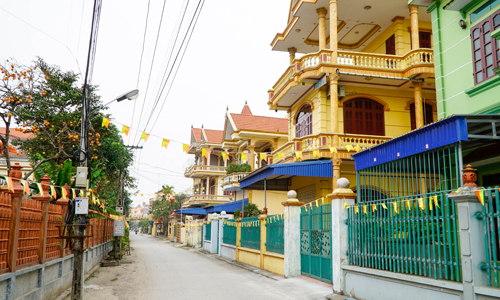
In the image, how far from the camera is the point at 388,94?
62.9 feet

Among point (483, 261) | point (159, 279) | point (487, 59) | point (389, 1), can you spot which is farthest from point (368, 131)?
point (483, 261)

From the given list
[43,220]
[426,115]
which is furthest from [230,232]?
[43,220]

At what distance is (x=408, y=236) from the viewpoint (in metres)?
7.07

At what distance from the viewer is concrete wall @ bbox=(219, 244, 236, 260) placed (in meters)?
20.0

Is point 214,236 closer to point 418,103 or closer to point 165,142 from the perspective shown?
point 165,142

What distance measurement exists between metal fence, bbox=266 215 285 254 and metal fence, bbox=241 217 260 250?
118 centimetres

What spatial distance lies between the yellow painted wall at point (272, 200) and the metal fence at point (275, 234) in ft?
36.2

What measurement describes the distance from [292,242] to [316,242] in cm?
136

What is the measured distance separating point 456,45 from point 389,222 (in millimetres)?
5755

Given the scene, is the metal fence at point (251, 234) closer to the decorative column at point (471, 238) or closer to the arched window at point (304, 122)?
the arched window at point (304, 122)

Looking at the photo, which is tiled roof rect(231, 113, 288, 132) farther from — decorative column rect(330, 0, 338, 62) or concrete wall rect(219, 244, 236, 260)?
decorative column rect(330, 0, 338, 62)

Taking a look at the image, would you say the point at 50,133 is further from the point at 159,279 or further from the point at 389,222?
the point at 389,222

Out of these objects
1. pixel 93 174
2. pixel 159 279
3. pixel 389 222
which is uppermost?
pixel 93 174

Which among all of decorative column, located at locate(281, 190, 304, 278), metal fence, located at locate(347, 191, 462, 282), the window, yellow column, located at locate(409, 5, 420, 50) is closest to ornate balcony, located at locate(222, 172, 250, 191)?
yellow column, located at locate(409, 5, 420, 50)
